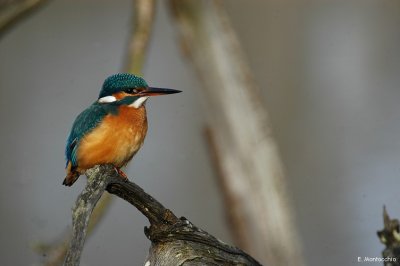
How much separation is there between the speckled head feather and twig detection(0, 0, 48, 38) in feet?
1.66

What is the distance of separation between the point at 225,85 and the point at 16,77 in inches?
116

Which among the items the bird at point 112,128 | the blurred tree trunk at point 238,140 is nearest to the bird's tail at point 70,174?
the bird at point 112,128

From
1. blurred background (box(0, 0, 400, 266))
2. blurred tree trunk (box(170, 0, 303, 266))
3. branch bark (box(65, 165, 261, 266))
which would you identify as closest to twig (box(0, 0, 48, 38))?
blurred tree trunk (box(170, 0, 303, 266))

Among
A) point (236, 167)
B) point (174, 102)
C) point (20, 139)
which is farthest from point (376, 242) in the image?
point (20, 139)

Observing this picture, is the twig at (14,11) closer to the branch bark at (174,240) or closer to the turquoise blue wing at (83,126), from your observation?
the turquoise blue wing at (83,126)

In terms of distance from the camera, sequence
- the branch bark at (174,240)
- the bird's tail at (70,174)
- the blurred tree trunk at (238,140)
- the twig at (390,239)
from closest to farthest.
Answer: the branch bark at (174,240), the twig at (390,239), the bird's tail at (70,174), the blurred tree trunk at (238,140)

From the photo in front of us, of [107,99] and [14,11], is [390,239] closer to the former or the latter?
[107,99]

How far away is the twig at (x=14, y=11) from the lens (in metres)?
3.52

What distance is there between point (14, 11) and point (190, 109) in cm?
264

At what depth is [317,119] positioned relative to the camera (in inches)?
232

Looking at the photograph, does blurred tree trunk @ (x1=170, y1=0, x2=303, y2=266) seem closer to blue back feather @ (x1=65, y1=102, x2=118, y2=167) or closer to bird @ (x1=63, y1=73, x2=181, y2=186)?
bird @ (x1=63, y1=73, x2=181, y2=186)

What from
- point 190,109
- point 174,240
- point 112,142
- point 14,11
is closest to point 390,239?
point 174,240

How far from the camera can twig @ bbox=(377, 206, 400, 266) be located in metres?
2.39

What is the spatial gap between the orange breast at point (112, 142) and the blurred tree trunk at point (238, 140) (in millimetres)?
728
